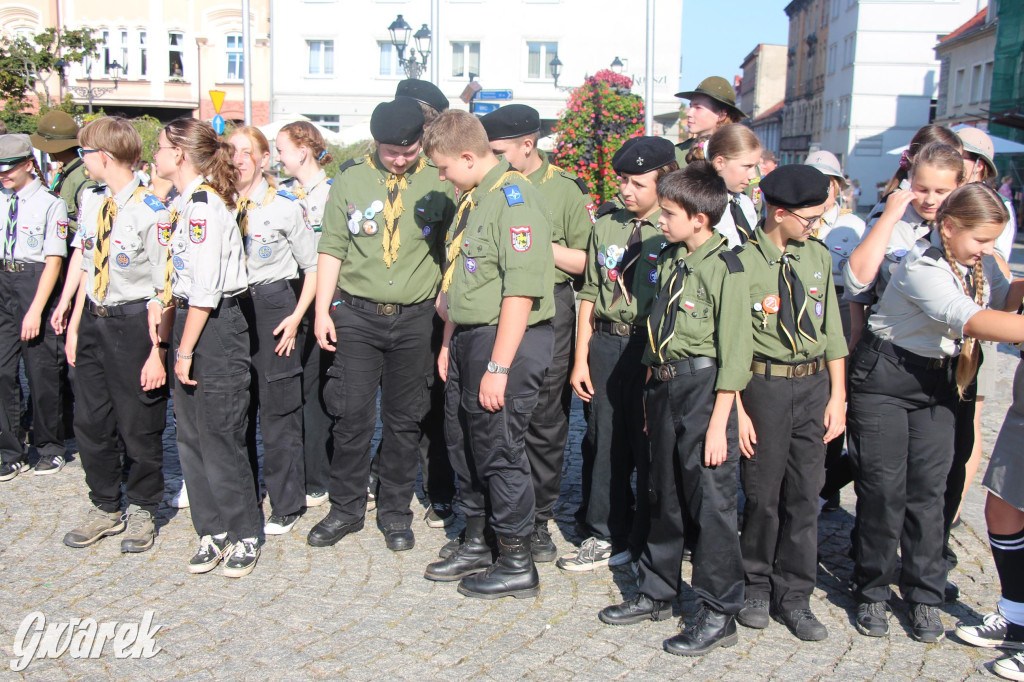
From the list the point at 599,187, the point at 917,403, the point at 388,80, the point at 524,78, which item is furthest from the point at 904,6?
the point at 917,403

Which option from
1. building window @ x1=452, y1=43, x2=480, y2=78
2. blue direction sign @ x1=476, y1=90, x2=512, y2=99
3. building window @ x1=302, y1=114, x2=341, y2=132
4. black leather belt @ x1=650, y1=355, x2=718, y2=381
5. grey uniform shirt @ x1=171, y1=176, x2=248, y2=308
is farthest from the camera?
building window @ x1=302, y1=114, x2=341, y2=132

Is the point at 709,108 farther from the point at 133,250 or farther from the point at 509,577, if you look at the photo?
the point at 133,250

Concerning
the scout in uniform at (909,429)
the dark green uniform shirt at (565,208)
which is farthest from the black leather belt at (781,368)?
the dark green uniform shirt at (565,208)

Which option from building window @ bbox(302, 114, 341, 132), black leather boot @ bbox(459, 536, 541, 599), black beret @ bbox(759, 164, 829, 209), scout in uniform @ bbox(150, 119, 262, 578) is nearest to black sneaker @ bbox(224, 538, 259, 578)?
scout in uniform @ bbox(150, 119, 262, 578)

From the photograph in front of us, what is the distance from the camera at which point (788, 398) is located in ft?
12.4

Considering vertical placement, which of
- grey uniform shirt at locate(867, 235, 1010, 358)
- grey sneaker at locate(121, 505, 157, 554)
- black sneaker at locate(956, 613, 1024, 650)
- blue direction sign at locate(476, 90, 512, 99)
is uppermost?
blue direction sign at locate(476, 90, 512, 99)

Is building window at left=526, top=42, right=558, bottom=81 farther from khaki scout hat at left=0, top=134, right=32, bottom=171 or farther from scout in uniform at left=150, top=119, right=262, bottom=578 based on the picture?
scout in uniform at left=150, top=119, right=262, bottom=578

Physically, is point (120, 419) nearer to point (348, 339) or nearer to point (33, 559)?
point (33, 559)

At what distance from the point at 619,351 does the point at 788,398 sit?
0.88 metres

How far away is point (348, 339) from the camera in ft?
15.4

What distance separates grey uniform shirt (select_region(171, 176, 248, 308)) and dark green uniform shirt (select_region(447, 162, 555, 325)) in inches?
42.1

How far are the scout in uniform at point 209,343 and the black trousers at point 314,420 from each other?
0.88 metres

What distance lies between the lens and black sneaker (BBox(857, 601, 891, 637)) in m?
3.88

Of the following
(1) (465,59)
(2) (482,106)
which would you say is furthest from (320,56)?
(2) (482,106)
